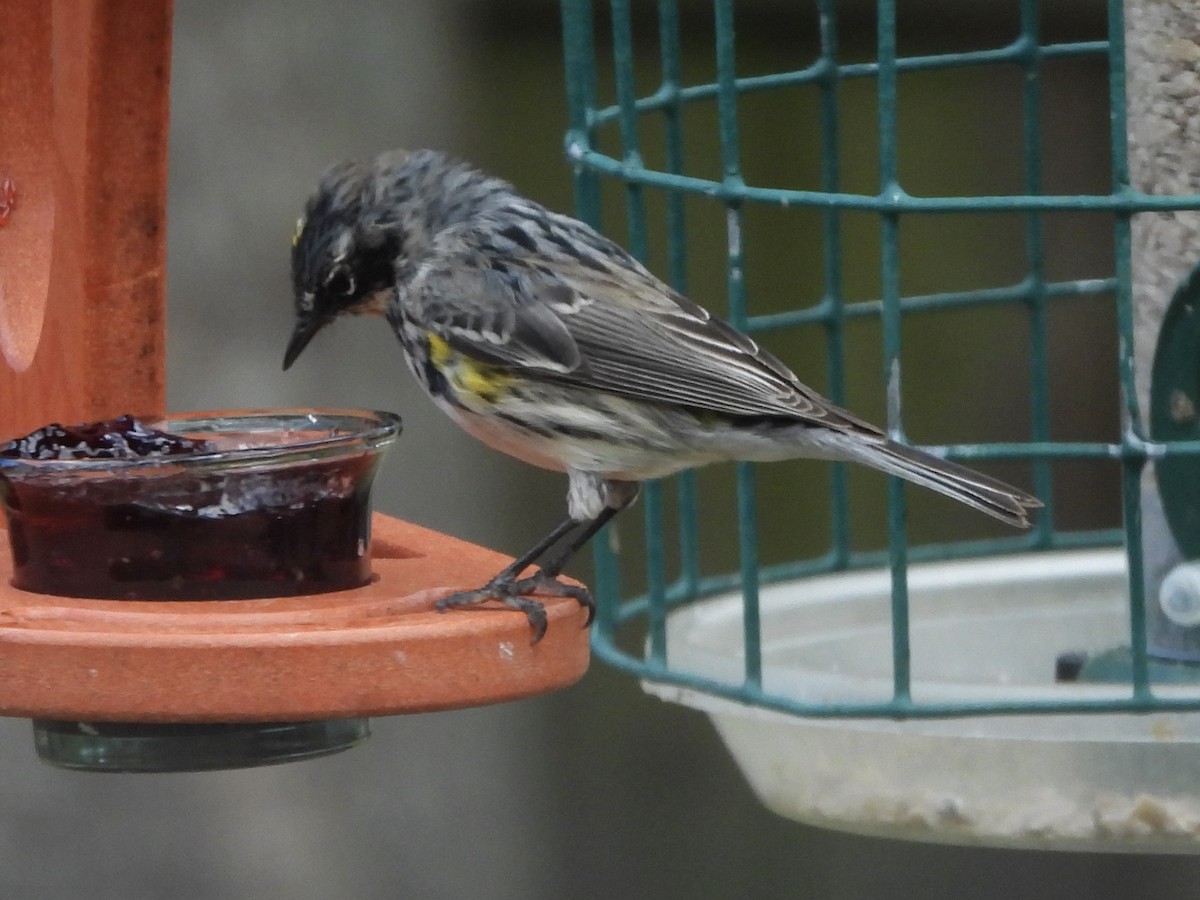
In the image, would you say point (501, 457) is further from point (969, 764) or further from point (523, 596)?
point (969, 764)

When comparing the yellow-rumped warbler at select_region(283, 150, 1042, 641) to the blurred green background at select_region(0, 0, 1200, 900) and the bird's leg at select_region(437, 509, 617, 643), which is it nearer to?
the bird's leg at select_region(437, 509, 617, 643)

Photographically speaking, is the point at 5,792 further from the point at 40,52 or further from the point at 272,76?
the point at 40,52

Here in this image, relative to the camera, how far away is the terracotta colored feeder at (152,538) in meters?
3.03

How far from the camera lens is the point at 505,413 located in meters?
4.27

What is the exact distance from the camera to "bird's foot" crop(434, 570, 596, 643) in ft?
10.7

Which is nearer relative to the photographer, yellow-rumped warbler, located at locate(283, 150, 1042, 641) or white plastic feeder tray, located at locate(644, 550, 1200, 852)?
white plastic feeder tray, located at locate(644, 550, 1200, 852)

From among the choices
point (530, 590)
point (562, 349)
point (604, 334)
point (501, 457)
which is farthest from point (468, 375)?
point (501, 457)

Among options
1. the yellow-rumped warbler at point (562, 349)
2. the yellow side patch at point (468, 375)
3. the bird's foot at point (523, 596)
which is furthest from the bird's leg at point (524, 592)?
the yellow side patch at point (468, 375)

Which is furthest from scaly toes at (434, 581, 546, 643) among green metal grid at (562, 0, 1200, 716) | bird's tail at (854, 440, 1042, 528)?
bird's tail at (854, 440, 1042, 528)

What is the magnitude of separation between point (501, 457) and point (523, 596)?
333cm

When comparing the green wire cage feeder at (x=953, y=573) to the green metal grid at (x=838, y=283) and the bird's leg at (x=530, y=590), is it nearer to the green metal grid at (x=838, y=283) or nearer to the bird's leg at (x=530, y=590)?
the green metal grid at (x=838, y=283)

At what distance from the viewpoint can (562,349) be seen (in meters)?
4.33

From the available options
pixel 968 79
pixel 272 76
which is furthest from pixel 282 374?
pixel 968 79

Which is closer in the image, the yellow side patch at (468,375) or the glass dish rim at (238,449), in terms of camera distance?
the glass dish rim at (238,449)
